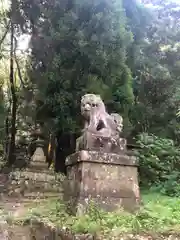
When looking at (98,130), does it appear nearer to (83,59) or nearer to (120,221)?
(120,221)

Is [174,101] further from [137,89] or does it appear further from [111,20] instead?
[111,20]

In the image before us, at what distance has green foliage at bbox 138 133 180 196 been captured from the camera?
262 inches

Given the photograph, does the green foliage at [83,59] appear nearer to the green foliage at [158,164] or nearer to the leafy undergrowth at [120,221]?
the green foliage at [158,164]

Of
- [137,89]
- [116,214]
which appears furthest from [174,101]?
[116,214]

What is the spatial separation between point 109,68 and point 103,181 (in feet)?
19.2

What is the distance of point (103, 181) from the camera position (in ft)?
14.7

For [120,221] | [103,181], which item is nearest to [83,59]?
[103,181]

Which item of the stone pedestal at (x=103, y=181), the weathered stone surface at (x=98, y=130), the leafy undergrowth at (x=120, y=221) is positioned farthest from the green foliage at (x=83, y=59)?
the leafy undergrowth at (x=120, y=221)

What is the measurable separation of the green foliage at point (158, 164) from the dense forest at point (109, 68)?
0.08 ft

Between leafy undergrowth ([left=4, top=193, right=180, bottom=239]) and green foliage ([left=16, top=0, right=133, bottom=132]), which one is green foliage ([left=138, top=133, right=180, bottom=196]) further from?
green foliage ([left=16, top=0, right=133, bottom=132])

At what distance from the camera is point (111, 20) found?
9.58m

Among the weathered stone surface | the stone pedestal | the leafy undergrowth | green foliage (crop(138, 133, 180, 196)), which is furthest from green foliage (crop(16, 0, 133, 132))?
the leafy undergrowth

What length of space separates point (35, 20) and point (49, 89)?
145 inches

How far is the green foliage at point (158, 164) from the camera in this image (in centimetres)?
664
